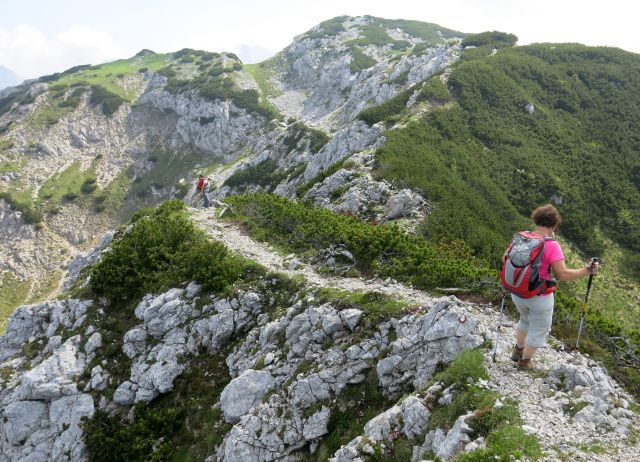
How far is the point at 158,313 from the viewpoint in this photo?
16.8m

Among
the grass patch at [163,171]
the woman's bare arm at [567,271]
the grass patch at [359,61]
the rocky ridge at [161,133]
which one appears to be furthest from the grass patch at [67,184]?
the woman's bare arm at [567,271]

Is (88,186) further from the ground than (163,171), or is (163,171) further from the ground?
(163,171)

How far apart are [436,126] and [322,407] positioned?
3508 centimetres

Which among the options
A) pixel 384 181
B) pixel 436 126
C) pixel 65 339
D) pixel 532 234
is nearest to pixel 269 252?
pixel 65 339

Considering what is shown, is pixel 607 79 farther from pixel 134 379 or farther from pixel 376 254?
pixel 134 379

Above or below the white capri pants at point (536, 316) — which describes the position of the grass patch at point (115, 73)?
above

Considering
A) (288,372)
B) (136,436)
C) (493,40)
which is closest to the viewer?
(288,372)

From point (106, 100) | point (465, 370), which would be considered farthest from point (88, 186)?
point (465, 370)

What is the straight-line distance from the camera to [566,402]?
8039 millimetres

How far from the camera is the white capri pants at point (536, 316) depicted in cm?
785

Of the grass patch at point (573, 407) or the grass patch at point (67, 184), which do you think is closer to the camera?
the grass patch at point (573, 407)

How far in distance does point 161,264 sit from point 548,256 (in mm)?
16369

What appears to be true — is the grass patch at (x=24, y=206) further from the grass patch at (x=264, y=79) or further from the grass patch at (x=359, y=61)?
the grass patch at (x=359, y=61)

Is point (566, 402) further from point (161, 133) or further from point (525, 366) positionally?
point (161, 133)
